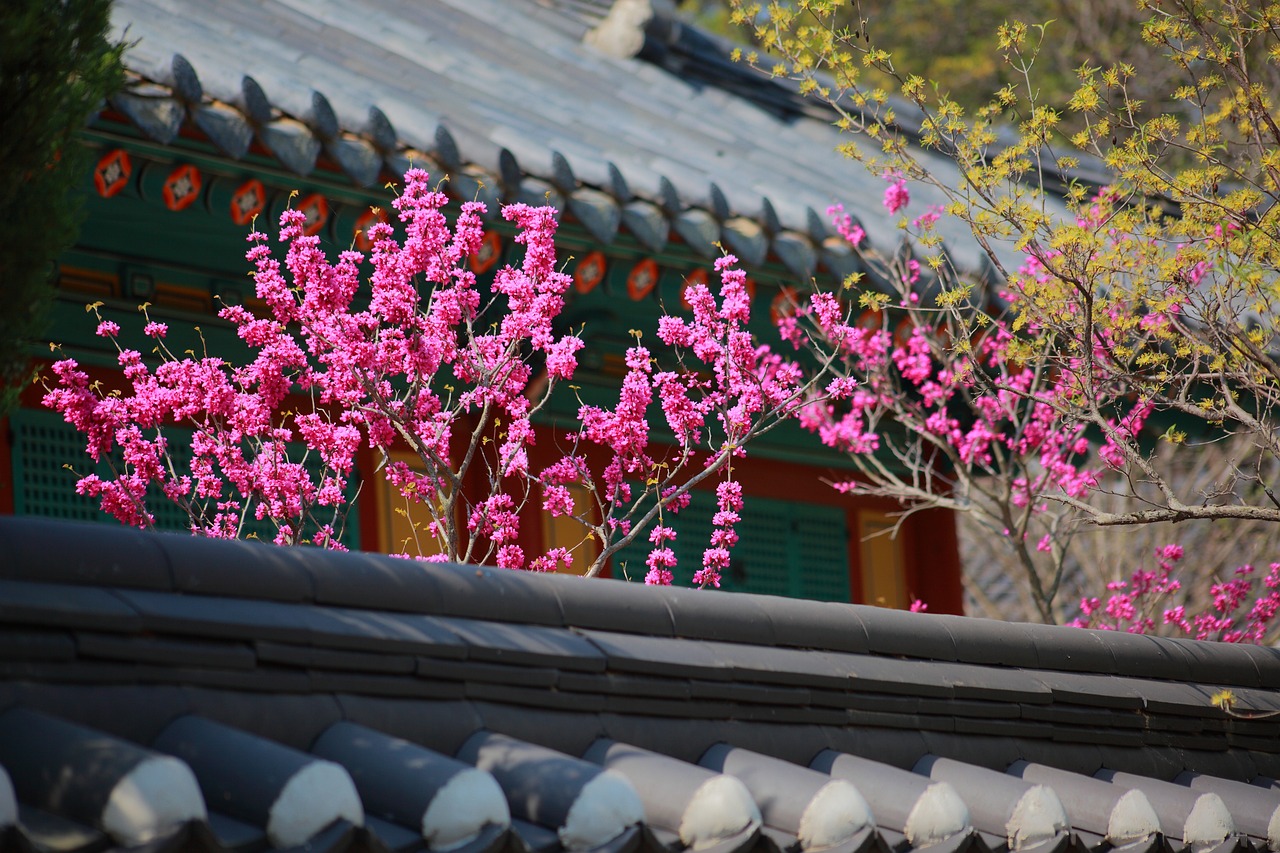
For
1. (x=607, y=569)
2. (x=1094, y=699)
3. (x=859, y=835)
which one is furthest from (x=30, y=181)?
(x=607, y=569)

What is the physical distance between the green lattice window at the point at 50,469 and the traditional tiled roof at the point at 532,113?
142cm

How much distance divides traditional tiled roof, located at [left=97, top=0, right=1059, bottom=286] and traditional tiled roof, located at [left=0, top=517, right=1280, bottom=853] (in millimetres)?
1389

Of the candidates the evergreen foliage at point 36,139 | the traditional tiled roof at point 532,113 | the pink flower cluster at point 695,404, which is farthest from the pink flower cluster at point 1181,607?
the evergreen foliage at point 36,139

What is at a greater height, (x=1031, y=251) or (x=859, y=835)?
(x=1031, y=251)

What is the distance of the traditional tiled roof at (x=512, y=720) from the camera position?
2543 millimetres

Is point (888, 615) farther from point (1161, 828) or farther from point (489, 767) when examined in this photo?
point (489, 767)

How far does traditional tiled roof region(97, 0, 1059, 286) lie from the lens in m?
5.12

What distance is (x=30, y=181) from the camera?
9.41 feet

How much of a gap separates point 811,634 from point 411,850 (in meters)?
1.67

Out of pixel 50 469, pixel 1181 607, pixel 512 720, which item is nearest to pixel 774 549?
pixel 1181 607

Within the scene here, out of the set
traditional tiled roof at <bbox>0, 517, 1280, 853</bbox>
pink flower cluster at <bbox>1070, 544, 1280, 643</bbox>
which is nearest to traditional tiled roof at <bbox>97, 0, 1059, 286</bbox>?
traditional tiled roof at <bbox>0, 517, 1280, 853</bbox>

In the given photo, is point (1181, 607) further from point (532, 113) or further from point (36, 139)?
point (36, 139)

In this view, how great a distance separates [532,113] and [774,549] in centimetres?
254

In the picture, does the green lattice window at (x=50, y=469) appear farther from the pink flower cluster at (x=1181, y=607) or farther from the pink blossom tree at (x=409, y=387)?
the pink flower cluster at (x=1181, y=607)
